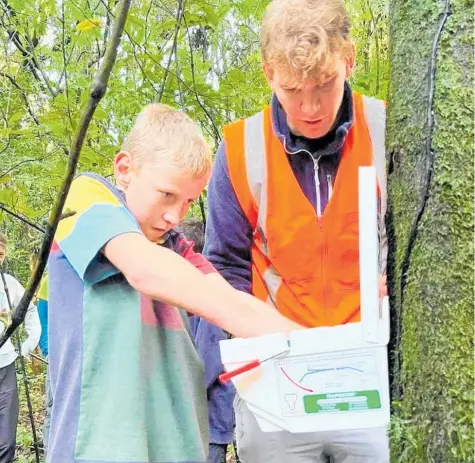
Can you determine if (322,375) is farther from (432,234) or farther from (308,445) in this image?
(308,445)

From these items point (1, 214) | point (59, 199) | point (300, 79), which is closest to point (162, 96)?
point (1, 214)

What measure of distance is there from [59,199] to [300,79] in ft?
3.55

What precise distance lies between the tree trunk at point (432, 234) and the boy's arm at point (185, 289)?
334mm

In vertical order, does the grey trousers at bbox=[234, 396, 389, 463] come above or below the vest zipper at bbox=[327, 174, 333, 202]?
below

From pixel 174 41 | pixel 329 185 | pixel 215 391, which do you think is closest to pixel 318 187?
pixel 329 185

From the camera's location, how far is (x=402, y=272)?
1.18m

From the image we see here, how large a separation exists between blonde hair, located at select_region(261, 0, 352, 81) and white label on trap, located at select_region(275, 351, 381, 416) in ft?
2.92

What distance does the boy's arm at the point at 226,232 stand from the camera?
201 cm

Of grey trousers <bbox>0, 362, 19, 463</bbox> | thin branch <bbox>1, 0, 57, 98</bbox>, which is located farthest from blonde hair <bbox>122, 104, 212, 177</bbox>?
grey trousers <bbox>0, 362, 19, 463</bbox>

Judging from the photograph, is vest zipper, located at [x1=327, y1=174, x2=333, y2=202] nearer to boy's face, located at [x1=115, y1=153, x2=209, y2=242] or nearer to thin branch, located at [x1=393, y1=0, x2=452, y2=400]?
boy's face, located at [x1=115, y1=153, x2=209, y2=242]

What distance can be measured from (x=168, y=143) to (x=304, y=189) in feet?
1.52

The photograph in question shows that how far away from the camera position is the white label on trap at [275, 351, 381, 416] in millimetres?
1096

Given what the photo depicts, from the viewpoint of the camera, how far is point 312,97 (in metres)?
1.76

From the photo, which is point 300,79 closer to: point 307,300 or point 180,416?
point 307,300
